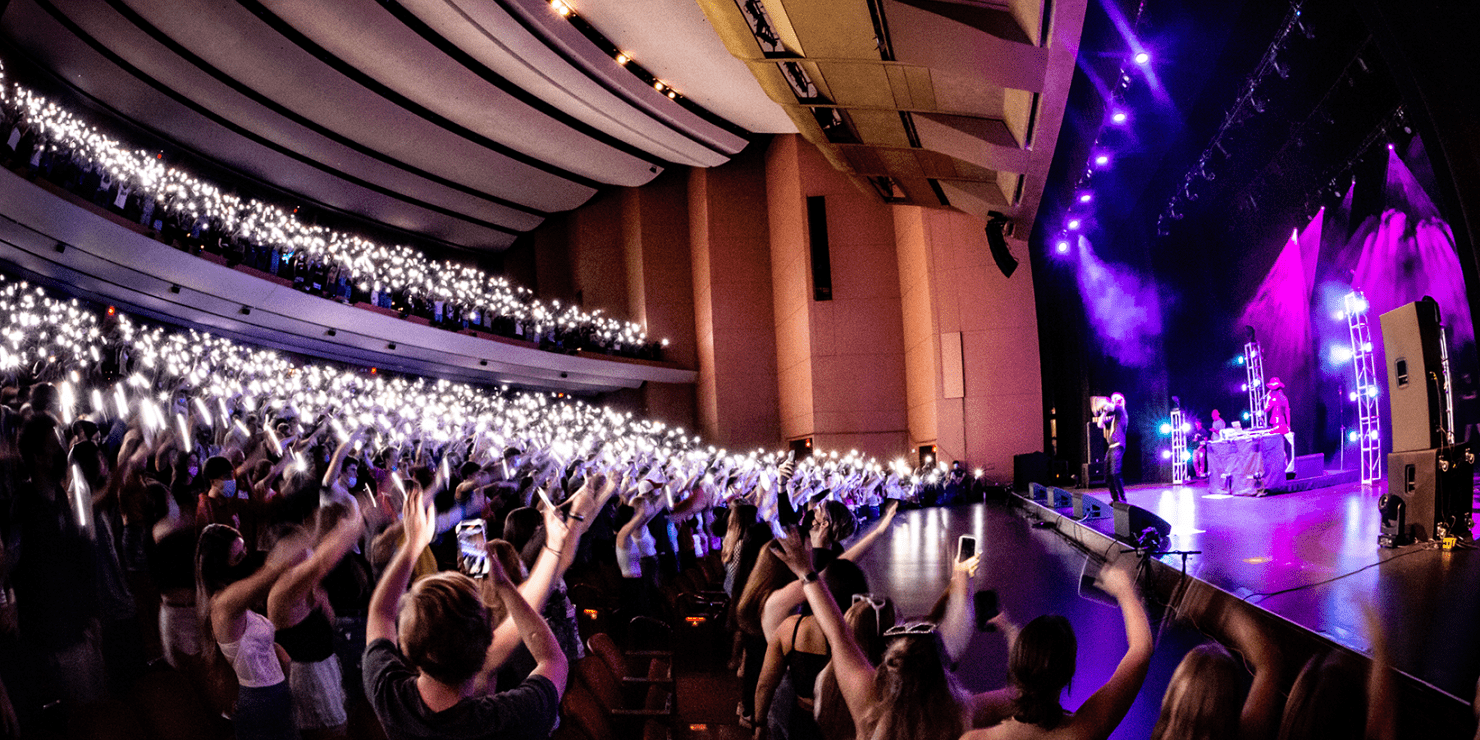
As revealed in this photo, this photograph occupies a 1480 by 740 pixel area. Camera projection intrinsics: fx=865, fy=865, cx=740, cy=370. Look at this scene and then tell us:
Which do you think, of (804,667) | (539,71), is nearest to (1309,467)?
(804,667)

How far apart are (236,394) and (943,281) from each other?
11.9 metres

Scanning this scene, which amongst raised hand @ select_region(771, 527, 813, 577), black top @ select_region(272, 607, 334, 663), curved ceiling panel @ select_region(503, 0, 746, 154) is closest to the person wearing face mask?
black top @ select_region(272, 607, 334, 663)

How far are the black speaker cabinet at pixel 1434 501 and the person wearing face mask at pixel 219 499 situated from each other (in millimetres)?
6802

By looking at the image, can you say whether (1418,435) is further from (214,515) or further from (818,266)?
(818,266)

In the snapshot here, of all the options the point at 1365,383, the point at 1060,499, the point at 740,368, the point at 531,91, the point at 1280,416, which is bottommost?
the point at 1060,499

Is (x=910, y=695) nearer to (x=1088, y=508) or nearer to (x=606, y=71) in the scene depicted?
(x=1088, y=508)

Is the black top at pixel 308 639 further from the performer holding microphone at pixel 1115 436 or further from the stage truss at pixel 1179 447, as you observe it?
the stage truss at pixel 1179 447

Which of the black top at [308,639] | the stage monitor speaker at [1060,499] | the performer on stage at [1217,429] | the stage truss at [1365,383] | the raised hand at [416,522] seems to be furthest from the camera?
the stage monitor speaker at [1060,499]

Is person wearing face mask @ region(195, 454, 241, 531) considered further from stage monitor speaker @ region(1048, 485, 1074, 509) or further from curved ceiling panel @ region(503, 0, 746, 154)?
curved ceiling panel @ region(503, 0, 746, 154)

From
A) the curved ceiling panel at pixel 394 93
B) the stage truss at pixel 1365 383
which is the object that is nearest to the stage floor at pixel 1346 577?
the stage truss at pixel 1365 383

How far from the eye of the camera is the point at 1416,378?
20.5 feet

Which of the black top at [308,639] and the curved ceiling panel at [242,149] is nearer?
the black top at [308,639]

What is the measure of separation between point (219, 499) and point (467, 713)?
3.34 metres

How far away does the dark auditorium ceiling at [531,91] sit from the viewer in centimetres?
555
